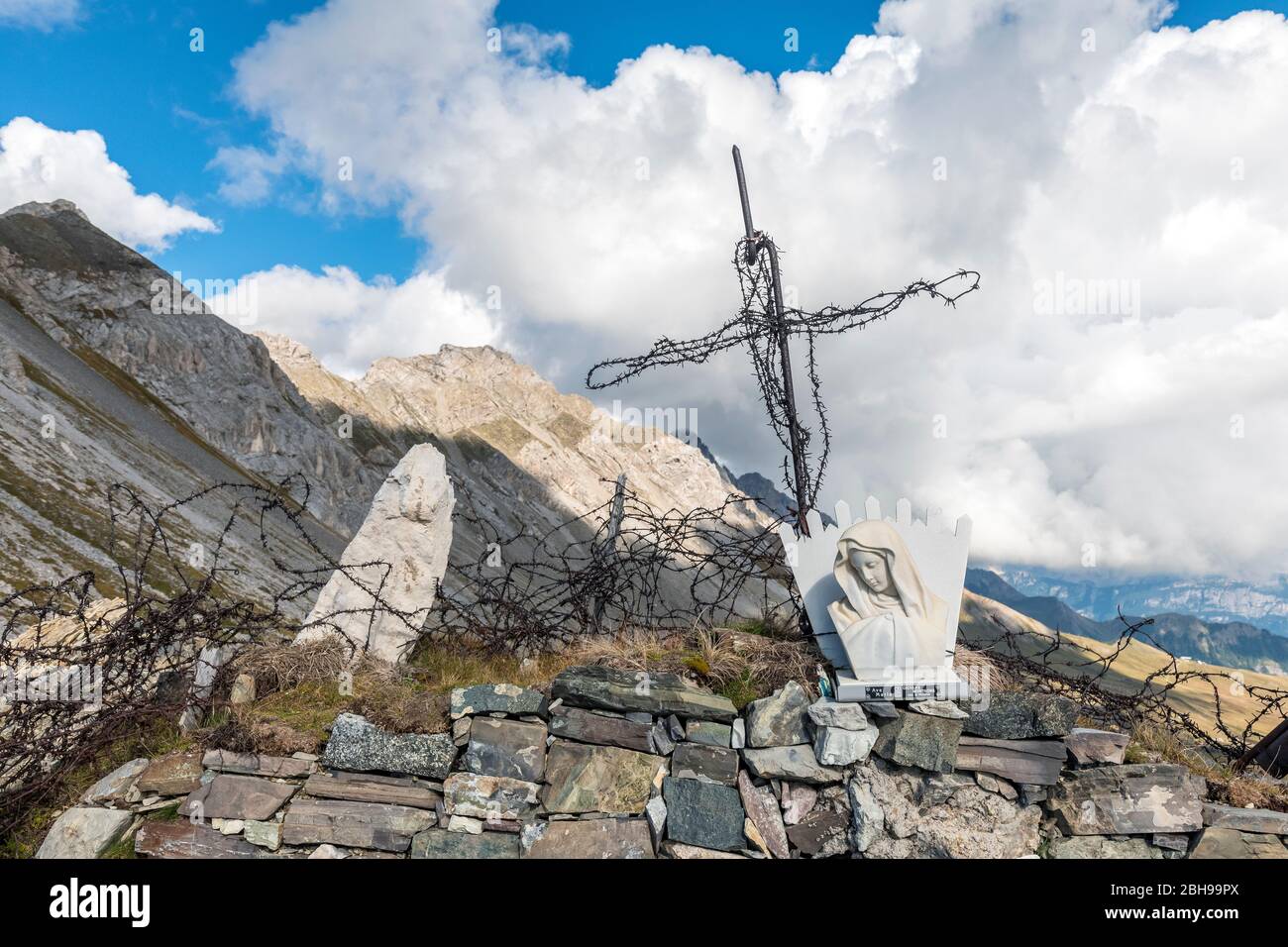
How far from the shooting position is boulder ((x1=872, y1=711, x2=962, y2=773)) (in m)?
5.90

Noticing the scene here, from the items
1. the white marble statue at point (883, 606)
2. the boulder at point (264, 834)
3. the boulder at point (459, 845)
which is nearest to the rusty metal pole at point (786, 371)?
the white marble statue at point (883, 606)

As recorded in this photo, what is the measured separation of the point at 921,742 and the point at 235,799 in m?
5.00

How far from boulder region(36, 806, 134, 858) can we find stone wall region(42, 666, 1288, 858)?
0.6 inches

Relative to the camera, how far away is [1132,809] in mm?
5887

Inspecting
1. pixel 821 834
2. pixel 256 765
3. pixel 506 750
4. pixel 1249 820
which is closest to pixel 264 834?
pixel 256 765

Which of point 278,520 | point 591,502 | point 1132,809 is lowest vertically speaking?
point 1132,809

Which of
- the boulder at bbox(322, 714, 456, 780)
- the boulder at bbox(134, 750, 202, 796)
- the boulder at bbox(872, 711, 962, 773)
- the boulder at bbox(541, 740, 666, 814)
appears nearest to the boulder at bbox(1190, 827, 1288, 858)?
the boulder at bbox(872, 711, 962, 773)

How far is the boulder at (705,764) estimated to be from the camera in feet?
19.6

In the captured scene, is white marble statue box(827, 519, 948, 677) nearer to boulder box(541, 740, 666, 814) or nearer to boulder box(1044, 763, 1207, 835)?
boulder box(1044, 763, 1207, 835)

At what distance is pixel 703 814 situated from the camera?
19.1 feet

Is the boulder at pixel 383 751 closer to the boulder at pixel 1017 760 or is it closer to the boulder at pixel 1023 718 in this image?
the boulder at pixel 1017 760
